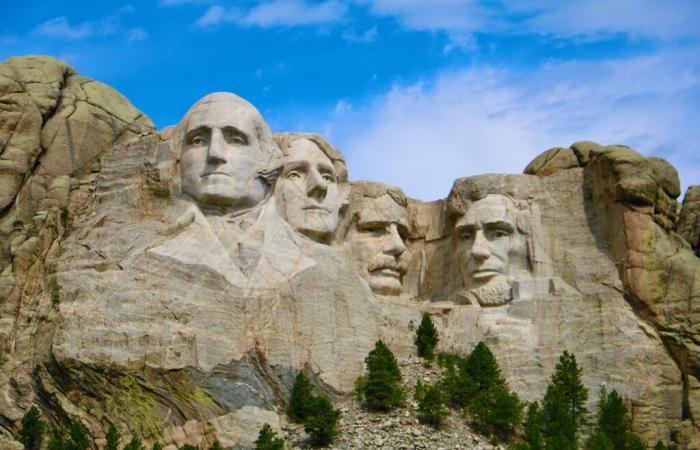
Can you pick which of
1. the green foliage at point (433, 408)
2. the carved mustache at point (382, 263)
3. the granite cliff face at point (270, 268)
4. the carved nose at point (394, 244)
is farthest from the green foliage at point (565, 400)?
the carved nose at point (394, 244)

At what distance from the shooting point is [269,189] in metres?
34.4

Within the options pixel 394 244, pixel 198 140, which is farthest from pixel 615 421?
pixel 198 140

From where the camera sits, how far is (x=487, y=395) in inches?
Answer: 1305

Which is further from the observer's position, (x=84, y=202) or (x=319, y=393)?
(x=84, y=202)

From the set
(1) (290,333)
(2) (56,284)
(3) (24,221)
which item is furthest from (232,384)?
(3) (24,221)

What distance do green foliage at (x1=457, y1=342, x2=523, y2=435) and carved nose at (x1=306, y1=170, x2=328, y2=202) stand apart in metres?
4.51

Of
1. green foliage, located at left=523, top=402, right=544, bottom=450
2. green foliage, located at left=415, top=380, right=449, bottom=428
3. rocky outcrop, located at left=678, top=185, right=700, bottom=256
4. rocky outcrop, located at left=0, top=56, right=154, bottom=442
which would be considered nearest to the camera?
green foliage, located at left=523, top=402, right=544, bottom=450

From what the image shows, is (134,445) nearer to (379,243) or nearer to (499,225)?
(379,243)

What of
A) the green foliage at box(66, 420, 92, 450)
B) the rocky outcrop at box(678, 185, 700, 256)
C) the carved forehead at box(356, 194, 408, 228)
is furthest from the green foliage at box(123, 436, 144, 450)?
the rocky outcrop at box(678, 185, 700, 256)

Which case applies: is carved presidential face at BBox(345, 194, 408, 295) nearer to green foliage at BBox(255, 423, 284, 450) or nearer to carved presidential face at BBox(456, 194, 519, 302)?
carved presidential face at BBox(456, 194, 519, 302)

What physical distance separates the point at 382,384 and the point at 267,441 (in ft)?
10.4

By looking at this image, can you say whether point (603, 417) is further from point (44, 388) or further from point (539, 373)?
point (44, 388)

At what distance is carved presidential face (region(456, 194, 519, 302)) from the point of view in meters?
36.1

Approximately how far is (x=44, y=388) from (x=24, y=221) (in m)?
4.60
